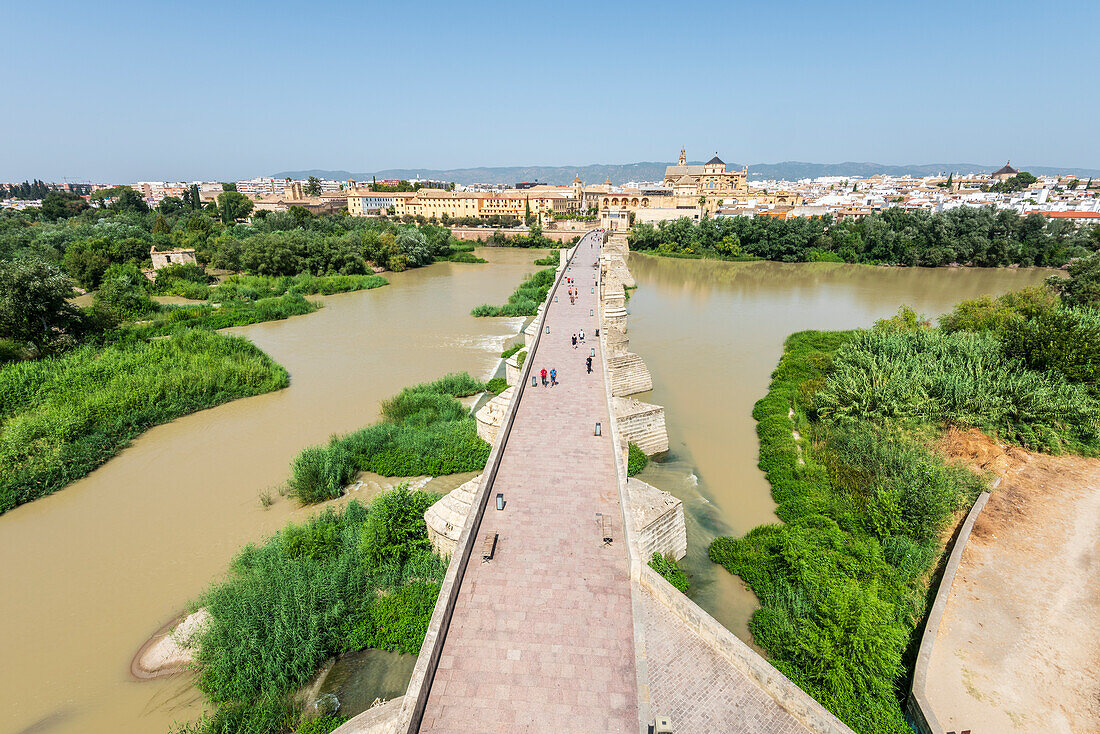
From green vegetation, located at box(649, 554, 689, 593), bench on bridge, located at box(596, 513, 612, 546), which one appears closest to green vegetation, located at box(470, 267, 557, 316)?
green vegetation, located at box(649, 554, 689, 593)

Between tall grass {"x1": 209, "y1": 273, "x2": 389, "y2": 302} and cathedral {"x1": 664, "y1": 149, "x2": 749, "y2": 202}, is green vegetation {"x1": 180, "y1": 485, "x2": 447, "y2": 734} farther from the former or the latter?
cathedral {"x1": 664, "y1": 149, "x2": 749, "y2": 202}

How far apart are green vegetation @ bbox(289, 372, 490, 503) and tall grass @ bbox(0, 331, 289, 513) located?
18.5ft

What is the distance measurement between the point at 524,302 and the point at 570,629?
2580cm

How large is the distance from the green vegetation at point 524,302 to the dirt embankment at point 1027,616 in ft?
69.7

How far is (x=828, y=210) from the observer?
6831 centimetres

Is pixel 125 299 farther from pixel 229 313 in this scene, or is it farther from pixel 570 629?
pixel 570 629

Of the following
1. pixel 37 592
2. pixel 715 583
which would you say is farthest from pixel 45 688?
pixel 715 583

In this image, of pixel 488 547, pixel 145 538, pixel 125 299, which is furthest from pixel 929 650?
pixel 125 299

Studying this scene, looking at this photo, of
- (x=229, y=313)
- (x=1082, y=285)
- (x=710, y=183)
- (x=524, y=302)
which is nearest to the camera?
(x=1082, y=285)

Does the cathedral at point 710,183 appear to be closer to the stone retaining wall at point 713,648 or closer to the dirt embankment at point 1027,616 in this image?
the dirt embankment at point 1027,616

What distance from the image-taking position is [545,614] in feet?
19.9

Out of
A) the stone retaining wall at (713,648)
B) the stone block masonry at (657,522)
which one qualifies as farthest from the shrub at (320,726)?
the stone block masonry at (657,522)

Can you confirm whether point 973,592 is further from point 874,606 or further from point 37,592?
point 37,592

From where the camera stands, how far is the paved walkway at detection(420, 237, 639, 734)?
5.00m
